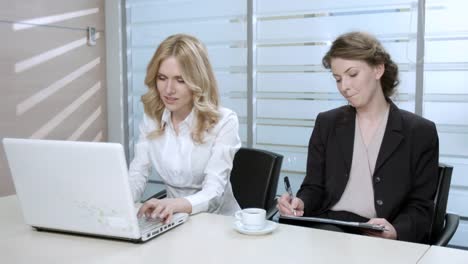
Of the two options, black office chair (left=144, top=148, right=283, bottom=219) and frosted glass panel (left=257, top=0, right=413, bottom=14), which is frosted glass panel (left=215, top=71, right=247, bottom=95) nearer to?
frosted glass panel (left=257, top=0, right=413, bottom=14)

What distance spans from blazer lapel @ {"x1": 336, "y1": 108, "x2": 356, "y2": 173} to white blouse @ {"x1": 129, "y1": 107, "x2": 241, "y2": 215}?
1.44 ft

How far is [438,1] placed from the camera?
3.13m

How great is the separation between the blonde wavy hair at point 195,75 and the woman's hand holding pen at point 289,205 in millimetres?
448

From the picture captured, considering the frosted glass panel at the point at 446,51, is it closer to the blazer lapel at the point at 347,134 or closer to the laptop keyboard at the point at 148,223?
the blazer lapel at the point at 347,134

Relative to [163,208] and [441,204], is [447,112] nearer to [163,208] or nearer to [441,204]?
[441,204]

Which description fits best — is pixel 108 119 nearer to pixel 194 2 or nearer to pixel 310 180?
pixel 194 2

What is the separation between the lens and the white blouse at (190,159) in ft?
6.69

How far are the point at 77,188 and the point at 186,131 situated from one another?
0.78 meters

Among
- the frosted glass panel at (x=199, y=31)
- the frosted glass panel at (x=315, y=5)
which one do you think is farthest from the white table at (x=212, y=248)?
the frosted glass panel at (x=199, y=31)

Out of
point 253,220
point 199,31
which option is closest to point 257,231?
point 253,220

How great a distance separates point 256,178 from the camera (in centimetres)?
217

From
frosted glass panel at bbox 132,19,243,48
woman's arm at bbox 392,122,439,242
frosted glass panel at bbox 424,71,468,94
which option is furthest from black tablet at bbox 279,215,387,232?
frosted glass panel at bbox 132,19,243,48

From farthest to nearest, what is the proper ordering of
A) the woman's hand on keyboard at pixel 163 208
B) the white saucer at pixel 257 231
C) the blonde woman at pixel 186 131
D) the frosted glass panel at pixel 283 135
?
1. the frosted glass panel at pixel 283 135
2. the blonde woman at pixel 186 131
3. the woman's hand on keyboard at pixel 163 208
4. the white saucer at pixel 257 231

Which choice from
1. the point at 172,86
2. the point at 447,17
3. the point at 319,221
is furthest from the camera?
the point at 447,17
